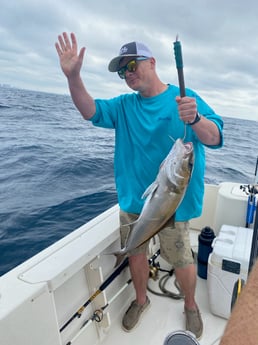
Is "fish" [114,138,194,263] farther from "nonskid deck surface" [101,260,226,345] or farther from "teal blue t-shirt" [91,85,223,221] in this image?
"nonskid deck surface" [101,260,226,345]

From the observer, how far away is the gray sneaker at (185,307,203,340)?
2.30 metres

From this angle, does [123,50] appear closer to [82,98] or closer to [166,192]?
[82,98]

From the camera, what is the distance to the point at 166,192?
1650mm

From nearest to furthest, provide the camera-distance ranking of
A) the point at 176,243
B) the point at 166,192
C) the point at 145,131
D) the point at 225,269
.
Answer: the point at 166,192
the point at 145,131
the point at 176,243
the point at 225,269

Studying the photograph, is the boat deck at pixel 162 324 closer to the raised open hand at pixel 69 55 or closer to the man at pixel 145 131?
the man at pixel 145 131

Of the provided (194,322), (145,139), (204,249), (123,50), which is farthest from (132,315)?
(123,50)

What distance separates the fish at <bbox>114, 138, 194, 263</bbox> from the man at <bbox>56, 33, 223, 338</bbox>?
0.43 ft

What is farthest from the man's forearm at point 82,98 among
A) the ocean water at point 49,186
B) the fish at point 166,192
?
the ocean water at point 49,186

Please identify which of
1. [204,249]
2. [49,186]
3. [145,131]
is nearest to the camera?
[145,131]

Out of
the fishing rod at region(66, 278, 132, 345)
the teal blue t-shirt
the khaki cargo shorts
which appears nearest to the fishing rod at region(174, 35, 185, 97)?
the teal blue t-shirt

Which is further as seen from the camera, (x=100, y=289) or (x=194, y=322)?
(x=194, y=322)

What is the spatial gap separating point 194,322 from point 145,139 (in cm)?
154

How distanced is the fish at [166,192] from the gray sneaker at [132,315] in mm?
910

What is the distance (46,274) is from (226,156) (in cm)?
1150
